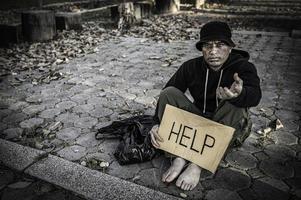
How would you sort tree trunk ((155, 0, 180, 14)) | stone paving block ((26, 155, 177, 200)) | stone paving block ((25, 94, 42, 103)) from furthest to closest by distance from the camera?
tree trunk ((155, 0, 180, 14)) < stone paving block ((25, 94, 42, 103)) < stone paving block ((26, 155, 177, 200))

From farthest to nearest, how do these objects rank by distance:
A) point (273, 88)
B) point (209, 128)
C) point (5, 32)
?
point (5, 32) < point (273, 88) < point (209, 128)

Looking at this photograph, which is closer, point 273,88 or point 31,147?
point 31,147

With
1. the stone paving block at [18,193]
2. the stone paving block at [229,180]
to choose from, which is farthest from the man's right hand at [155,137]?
the stone paving block at [18,193]

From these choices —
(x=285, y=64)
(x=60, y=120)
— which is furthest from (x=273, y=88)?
(x=60, y=120)

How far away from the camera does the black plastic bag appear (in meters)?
2.90

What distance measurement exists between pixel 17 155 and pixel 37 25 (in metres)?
5.70

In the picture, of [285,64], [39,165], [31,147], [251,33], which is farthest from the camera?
[251,33]

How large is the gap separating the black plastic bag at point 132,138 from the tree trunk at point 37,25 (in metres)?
5.47

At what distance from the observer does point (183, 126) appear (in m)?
2.65

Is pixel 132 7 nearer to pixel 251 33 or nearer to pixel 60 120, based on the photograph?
pixel 251 33

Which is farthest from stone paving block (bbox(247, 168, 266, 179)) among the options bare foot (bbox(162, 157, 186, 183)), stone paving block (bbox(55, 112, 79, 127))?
stone paving block (bbox(55, 112, 79, 127))

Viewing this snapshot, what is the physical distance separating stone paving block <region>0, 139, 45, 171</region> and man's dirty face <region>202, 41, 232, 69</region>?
1.82 metres

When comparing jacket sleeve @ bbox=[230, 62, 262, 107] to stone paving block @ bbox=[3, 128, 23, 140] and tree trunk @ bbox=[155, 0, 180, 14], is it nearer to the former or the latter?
stone paving block @ bbox=[3, 128, 23, 140]

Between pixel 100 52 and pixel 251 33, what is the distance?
4518mm
